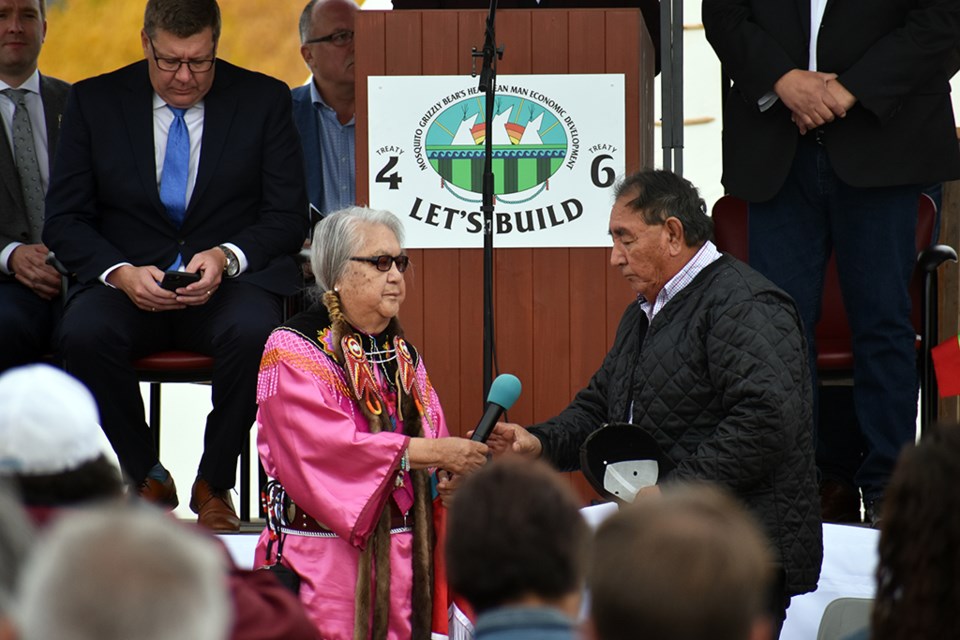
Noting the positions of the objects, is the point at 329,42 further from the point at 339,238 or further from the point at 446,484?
the point at 446,484

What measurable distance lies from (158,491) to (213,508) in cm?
22

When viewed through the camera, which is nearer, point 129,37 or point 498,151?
point 498,151

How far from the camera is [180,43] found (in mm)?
4852

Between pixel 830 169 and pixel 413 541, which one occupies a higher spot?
pixel 830 169

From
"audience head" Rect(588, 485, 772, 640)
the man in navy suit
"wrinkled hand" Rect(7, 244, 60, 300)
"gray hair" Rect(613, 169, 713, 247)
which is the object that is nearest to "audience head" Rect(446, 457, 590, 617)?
"audience head" Rect(588, 485, 772, 640)

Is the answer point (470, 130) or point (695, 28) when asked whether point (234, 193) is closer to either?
point (470, 130)

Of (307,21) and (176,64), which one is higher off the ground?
(307,21)

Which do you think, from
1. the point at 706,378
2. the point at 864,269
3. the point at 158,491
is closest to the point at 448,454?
the point at 706,378

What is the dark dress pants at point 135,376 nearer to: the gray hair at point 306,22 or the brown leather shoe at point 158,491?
the brown leather shoe at point 158,491

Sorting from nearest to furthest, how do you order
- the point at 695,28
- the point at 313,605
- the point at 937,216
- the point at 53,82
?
the point at 313,605
the point at 937,216
the point at 53,82
the point at 695,28

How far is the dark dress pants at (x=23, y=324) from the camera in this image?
484cm

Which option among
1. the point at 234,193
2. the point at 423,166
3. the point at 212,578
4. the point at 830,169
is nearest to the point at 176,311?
the point at 234,193

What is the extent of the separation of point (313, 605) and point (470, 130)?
5.28 ft

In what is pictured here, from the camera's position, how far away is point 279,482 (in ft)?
12.9
